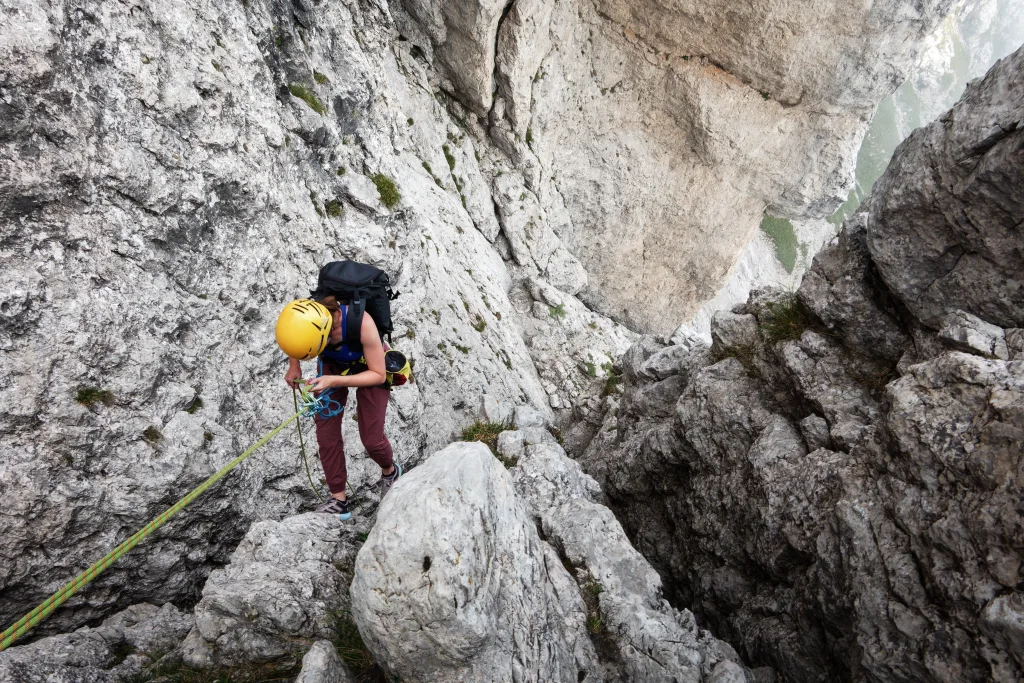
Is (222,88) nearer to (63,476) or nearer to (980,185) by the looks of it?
(63,476)

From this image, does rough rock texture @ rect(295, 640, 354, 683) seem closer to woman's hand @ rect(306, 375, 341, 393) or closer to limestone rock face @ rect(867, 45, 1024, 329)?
woman's hand @ rect(306, 375, 341, 393)

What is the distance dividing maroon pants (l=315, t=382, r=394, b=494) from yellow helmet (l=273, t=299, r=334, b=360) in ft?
4.49

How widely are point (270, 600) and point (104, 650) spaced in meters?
1.82

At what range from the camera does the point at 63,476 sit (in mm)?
6480

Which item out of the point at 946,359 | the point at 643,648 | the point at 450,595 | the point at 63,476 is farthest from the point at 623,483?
the point at 63,476

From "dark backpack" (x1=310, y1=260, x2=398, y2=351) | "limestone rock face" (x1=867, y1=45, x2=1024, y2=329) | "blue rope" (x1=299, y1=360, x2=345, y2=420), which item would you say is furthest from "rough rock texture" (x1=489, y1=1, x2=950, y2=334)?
"blue rope" (x1=299, y1=360, x2=345, y2=420)

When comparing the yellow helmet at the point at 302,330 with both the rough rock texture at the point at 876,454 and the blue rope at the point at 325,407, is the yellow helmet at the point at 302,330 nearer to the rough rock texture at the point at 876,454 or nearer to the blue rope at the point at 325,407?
the blue rope at the point at 325,407

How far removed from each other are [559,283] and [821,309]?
1735 cm

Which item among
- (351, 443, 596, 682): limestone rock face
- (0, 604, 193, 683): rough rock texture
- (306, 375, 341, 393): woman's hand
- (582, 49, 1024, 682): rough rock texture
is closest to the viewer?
(351, 443, 596, 682): limestone rock face

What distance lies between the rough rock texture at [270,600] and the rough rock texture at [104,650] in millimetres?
→ 625

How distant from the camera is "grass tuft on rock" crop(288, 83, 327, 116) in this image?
11.3 m

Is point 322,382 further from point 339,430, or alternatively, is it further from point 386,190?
point 386,190

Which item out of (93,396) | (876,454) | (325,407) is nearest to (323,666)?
(325,407)

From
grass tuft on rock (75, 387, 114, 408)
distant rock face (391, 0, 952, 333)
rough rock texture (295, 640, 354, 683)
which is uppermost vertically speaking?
distant rock face (391, 0, 952, 333)
